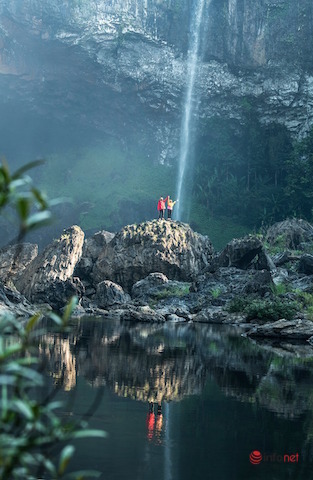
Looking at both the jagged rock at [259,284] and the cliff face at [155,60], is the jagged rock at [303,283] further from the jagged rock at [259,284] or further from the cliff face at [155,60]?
the cliff face at [155,60]

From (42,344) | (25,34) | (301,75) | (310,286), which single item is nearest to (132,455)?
(42,344)

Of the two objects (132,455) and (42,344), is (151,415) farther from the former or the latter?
(42,344)

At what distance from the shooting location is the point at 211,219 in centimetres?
6322

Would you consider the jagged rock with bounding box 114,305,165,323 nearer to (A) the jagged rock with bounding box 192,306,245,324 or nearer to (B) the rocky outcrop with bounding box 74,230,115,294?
(A) the jagged rock with bounding box 192,306,245,324

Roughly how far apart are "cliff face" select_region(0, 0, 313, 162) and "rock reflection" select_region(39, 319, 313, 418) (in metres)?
51.9

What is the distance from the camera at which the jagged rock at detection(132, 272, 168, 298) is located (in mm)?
32781

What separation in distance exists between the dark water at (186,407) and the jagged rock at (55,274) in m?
15.3

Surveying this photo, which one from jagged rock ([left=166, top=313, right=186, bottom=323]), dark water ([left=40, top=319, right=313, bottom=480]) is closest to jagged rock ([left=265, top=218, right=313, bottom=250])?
jagged rock ([left=166, top=313, right=186, bottom=323])

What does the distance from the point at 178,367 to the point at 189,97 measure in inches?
2386

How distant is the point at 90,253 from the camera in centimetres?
3884

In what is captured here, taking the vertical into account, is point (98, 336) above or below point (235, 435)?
above

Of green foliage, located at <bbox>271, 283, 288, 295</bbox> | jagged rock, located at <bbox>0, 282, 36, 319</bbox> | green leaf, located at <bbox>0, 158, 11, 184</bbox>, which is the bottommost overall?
green leaf, located at <bbox>0, 158, 11, 184</bbox>

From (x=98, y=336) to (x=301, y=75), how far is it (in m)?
53.4

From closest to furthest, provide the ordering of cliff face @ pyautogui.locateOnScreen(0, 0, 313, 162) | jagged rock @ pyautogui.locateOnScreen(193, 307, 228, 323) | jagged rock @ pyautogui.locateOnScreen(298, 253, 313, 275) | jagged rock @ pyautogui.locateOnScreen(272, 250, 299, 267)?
jagged rock @ pyautogui.locateOnScreen(193, 307, 228, 323) < jagged rock @ pyautogui.locateOnScreen(298, 253, 313, 275) < jagged rock @ pyautogui.locateOnScreen(272, 250, 299, 267) < cliff face @ pyautogui.locateOnScreen(0, 0, 313, 162)
